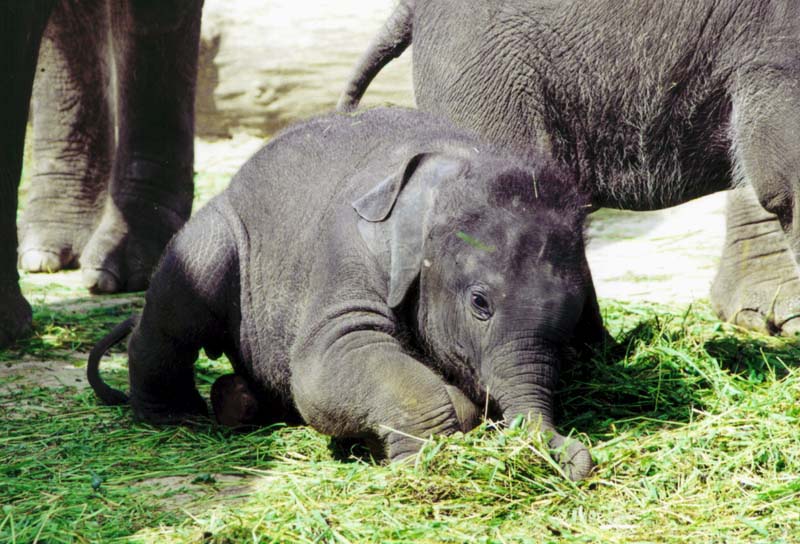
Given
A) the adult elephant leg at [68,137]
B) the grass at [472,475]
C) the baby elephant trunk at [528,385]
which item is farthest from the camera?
the adult elephant leg at [68,137]

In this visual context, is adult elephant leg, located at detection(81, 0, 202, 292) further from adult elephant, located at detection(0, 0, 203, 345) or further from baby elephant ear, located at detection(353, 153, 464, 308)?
baby elephant ear, located at detection(353, 153, 464, 308)

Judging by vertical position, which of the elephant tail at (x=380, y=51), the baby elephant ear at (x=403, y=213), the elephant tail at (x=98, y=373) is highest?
the elephant tail at (x=380, y=51)

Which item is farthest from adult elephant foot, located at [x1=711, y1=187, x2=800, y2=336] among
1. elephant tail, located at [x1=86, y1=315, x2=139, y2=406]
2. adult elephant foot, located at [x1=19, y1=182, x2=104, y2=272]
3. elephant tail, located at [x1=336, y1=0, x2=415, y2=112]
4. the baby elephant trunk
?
adult elephant foot, located at [x1=19, y1=182, x2=104, y2=272]

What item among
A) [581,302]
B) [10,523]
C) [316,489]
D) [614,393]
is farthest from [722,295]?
[10,523]

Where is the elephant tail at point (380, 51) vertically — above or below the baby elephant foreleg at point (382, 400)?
above

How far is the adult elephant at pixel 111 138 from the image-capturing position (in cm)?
660

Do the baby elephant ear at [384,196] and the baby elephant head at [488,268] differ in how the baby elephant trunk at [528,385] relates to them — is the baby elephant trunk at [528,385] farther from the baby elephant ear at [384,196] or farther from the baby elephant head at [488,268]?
the baby elephant ear at [384,196]

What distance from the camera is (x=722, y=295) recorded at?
5.56 meters

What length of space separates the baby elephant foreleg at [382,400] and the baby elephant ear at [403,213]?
22 centimetres

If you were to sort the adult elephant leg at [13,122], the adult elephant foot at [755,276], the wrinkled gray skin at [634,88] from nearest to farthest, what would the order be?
the wrinkled gray skin at [634,88]
the adult elephant leg at [13,122]
the adult elephant foot at [755,276]

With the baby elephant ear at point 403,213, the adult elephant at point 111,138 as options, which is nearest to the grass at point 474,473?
the baby elephant ear at point 403,213

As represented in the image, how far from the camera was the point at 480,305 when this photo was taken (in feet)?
11.6

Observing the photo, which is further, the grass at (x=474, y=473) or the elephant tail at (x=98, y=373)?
the elephant tail at (x=98, y=373)

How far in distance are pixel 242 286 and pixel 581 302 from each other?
118 centimetres
